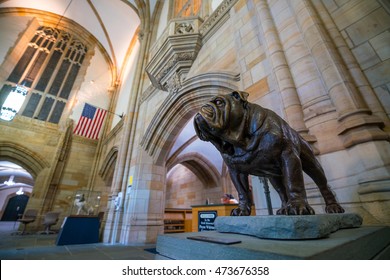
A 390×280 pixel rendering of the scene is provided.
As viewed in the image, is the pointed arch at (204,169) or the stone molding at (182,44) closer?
the stone molding at (182,44)

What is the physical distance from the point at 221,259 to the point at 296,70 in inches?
82.8

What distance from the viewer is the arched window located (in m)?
9.43

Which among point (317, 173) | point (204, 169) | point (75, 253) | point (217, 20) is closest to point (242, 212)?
point (317, 173)

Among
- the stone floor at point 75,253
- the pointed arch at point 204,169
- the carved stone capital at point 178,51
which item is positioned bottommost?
the stone floor at point 75,253

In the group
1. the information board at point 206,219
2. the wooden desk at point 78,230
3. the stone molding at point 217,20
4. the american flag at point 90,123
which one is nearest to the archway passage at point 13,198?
the american flag at point 90,123

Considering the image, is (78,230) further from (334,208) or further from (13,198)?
(13,198)

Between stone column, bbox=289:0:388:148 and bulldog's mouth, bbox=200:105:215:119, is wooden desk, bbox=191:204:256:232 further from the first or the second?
bulldog's mouth, bbox=200:105:215:119

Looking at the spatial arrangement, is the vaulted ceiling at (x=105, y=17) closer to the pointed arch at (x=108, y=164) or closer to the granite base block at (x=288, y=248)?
the pointed arch at (x=108, y=164)

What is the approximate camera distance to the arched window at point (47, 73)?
9430mm

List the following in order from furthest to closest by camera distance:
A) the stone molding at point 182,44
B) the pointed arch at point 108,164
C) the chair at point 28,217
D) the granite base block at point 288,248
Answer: the pointed arch at point 108,164 < the chair at point 28,217 < the stone molding at point 182,44 < the granite base block at point 288,248

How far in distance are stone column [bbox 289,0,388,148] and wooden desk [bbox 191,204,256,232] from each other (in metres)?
2.46

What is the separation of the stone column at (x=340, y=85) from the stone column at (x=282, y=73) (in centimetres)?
27

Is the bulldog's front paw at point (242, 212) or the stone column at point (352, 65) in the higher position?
the stone column at point (352, 65)

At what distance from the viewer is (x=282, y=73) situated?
80.4 inches
